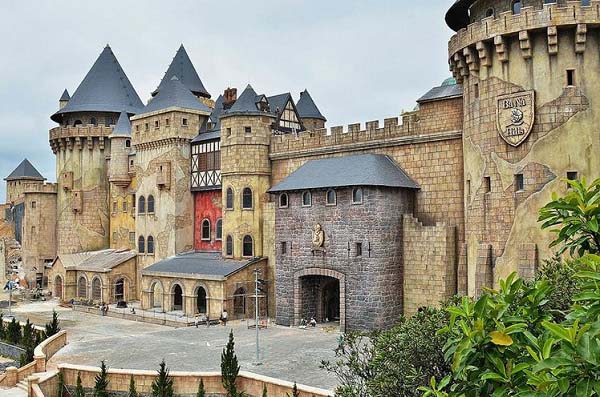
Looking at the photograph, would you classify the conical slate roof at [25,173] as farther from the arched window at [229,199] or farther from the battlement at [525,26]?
the battlement at [525,26]

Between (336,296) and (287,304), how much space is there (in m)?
3.20

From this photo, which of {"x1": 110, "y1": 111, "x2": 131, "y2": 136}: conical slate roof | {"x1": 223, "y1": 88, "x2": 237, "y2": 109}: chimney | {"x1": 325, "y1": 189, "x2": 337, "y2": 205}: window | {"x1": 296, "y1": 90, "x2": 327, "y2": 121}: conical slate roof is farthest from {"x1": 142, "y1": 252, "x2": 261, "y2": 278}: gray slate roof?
{"x1": 296, "y1": 90, "x2": 327, "y2": 121}: conical slate roof

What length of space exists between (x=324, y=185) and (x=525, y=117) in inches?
444

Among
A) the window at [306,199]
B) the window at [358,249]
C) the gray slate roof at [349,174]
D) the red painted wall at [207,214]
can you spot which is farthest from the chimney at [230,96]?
the window at [358,249]

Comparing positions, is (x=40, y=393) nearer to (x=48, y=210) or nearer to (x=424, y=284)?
(x=424, y=284)

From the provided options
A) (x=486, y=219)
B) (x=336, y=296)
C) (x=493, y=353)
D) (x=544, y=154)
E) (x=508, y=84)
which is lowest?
(x=336, y=296)

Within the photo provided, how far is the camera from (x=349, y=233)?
30.9 metres

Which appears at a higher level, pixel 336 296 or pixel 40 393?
pixel 336 296

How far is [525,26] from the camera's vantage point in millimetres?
23359

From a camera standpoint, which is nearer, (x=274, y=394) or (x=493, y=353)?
(x=493, y=353)

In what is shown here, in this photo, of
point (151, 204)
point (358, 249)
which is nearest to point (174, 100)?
point (151, 204)

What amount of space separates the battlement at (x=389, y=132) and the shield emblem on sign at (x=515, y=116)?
464 centimetres

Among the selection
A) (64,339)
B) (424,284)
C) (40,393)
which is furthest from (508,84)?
(64,339)

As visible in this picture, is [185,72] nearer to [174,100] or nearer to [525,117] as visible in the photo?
[174,100]
